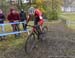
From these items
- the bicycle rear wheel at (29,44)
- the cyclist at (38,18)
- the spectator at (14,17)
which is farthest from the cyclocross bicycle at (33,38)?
the spectator at (14,17)

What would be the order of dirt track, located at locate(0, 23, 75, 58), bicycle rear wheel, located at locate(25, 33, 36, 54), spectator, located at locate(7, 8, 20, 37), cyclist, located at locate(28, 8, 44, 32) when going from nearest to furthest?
dirt track, located at locate(0, 23, 75, 58)
bicycle rear wheel, located at locate(25, 33, 36, 54)
cyclist, located at locate(28, 8, 44, 32)
spectator, located at locate(7, 8, 20, 37)

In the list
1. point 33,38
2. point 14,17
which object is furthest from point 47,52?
point 14,17

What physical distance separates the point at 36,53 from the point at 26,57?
0.66m

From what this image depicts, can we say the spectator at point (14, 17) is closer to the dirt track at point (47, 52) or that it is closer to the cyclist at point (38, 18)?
the cyclist at point (38, 18)

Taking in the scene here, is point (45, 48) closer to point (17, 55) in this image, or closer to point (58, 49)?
point (58, 49)

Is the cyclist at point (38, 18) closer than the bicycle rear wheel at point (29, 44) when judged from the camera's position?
No

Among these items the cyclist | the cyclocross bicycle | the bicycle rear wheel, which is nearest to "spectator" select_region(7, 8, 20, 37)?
the cyclist

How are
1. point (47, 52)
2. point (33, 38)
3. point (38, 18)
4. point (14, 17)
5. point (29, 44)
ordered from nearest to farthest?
1. point (29, 44)
2. point (47, 52)
3. point (33, 38)
4. point (38, 18)
5. point (14, 17)

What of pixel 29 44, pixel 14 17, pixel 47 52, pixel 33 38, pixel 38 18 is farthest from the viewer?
pixel 14 17

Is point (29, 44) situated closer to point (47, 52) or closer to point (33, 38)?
point (33, 38)

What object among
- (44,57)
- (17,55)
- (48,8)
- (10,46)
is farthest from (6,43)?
(48,8)

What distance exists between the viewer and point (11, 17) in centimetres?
1417

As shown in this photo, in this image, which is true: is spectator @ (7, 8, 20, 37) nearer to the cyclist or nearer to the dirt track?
the cyclist

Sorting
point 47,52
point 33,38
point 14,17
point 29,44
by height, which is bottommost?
point 47,52
